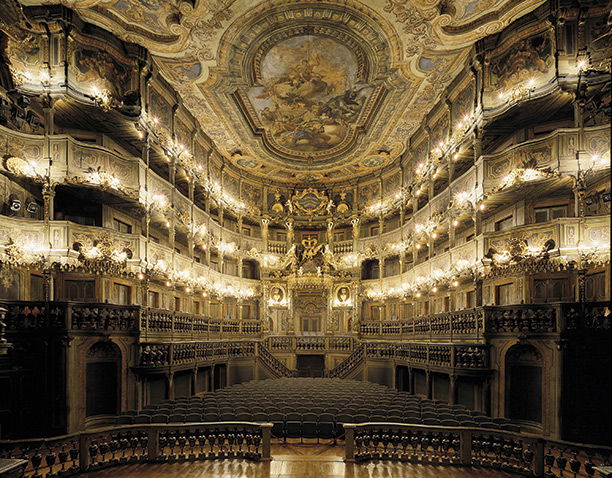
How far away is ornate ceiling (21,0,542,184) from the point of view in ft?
52.2

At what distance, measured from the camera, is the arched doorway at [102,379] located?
45.4 ft

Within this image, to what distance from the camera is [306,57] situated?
1936 cm

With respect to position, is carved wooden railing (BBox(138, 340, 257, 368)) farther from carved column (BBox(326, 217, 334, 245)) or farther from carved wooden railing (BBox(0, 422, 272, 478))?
carved column (BBox(326, 217, 334, 245))

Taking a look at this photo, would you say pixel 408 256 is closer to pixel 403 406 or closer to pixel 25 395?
pixel 403 406

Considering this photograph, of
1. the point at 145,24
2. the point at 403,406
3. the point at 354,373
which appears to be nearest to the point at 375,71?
the point at 145,24

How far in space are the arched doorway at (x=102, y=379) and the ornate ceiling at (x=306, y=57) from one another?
12.4 metres

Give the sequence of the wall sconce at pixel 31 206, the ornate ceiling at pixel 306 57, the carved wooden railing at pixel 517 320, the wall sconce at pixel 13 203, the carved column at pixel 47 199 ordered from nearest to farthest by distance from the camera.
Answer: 1. the carved wooden railing at pixel 517 320
2. the wall sconce at pixel 13 203
3. the carved column at pixel 47 199
4. the wall sconce at pixel 31 206
5. the ornate ceiling at pixel 306 57

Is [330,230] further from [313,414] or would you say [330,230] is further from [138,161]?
[313,414]

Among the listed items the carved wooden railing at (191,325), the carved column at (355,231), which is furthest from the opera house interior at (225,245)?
the carved column at (355,231)

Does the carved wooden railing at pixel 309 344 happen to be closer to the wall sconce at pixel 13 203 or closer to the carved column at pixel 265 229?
the carved column at pixel 265 229

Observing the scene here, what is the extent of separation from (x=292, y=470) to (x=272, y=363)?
1683 centimetres

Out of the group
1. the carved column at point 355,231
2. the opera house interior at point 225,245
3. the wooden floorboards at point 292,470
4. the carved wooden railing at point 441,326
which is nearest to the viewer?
the wooden floorboards at point 292,470

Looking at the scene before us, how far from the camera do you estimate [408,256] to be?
29.1 meters

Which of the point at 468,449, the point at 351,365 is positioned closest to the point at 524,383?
the point at 468,449
